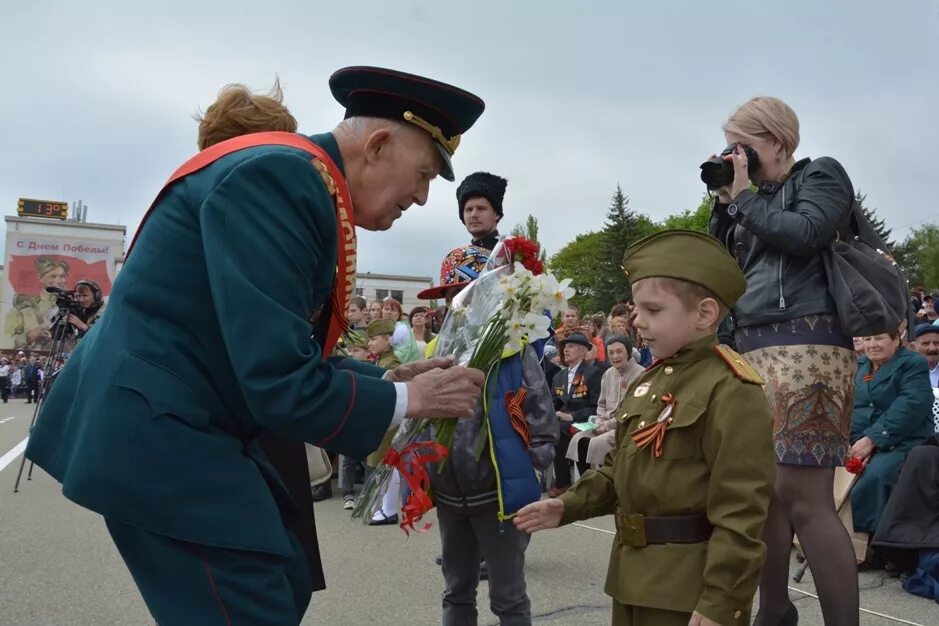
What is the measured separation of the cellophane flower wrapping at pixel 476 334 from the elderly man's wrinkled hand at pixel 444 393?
1.83ft

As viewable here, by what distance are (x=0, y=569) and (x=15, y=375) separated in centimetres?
4656

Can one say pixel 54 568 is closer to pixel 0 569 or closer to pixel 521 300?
pixel 0 569

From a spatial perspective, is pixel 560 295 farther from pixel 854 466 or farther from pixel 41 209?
pixel 41 209

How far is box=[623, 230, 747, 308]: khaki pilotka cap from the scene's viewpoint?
2.45 metres

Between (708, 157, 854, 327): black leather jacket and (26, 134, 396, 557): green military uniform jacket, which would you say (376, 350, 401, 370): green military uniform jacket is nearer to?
(708, 157, 854, 327): black leather jacket

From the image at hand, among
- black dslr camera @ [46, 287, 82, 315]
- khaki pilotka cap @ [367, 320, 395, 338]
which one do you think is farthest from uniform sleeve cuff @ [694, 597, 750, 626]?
black dslr camera @ [46, 287, 82, 315]

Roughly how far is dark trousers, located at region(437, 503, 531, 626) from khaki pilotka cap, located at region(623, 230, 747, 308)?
1.26m

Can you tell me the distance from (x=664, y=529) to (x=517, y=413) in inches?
45.3

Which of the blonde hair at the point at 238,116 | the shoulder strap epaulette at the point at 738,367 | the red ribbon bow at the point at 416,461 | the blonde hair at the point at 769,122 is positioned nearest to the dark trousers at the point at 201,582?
the red ribbon bow at the point at 416,461

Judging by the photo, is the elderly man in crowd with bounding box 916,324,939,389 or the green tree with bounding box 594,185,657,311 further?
the green tree with bounding box 594,185,657,311

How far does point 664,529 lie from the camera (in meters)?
2.31

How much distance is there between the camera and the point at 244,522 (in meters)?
1.71

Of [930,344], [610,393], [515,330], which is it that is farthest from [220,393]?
[610,393]

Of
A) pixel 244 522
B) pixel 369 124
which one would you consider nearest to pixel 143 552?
pixel 244 522
